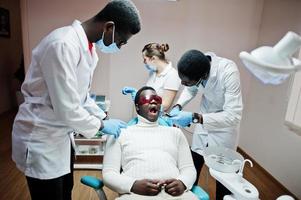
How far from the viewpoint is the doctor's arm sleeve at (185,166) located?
1.34 m

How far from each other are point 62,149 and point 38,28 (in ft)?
6.49

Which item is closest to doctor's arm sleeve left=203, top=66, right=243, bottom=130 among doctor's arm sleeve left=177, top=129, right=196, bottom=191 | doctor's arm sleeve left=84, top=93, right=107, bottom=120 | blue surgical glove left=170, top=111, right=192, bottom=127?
blue surgical glove left=170, top=111, right=192, bottom=127

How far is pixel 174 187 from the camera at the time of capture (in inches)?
49.6

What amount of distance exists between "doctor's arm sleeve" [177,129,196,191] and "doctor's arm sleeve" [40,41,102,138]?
28.6 inches

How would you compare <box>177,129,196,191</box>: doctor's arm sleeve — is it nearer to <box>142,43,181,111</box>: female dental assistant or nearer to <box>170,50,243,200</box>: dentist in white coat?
<box>170,50,243,200</box>: dentist in white coat

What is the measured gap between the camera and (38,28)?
2555mm

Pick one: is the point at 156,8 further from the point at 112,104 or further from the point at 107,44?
the point at 107,44

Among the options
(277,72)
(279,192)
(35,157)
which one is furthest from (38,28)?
(279,192)

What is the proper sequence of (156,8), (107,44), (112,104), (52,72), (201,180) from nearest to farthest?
(52,72) → (107,44) → (201,180) → (156,8) → (112,104)

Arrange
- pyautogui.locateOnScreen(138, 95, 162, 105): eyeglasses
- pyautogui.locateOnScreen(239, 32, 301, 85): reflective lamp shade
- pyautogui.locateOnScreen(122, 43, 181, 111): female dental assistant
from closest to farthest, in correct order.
Answer: pyautogui.locateOnScreen(239, 32, 301, 85): reflective lamp shade, pyautogui.locateOnScreen(138, 95, 162, 105): eyeglasses, pyautogui.locateOnScreen(122, 43, 181, 111): female dental assistant

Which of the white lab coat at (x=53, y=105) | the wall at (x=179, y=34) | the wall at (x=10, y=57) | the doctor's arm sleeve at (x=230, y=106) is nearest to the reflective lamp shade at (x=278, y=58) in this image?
the white lab coat at (x=53, y=105)

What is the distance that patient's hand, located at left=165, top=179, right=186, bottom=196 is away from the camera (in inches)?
Result: 49.4

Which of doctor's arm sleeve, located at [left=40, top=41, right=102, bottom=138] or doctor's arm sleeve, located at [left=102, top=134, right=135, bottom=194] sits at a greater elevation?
doctor's arm sleeve, located at [left=40, top=41, right=102, bottom=138]

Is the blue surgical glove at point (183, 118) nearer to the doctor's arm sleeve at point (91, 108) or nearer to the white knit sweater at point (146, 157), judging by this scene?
the white knit sweater at point (146, 157)
